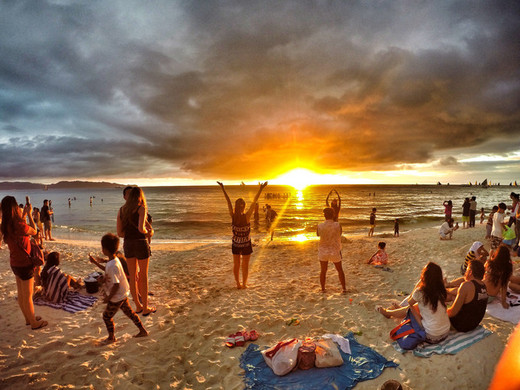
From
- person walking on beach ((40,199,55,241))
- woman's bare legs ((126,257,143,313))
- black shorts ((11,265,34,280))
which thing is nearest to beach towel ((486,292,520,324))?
woman's bare legs ((126,257,143,313))

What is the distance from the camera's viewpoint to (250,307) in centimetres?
718

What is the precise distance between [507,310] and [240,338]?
19.8 ft

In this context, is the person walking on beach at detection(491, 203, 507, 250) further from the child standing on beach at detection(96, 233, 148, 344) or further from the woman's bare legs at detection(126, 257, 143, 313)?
the child standing on beach at detection(96, 233, 148, 344)

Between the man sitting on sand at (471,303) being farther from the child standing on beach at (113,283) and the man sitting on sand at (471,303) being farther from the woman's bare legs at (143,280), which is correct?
the woman's bare legs at (143,280)

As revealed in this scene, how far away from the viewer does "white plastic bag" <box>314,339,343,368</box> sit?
4.63 metres

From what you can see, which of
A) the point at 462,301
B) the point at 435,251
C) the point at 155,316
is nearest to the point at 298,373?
the point at 462,301

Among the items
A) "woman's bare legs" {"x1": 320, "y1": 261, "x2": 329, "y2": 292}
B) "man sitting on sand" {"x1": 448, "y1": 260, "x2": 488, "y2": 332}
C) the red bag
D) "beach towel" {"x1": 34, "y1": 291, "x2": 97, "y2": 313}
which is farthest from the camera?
"woman's bare legs" {"x1": 320, "y1": 261, "x2": 329, "y2": 292}

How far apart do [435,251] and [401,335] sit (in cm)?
987

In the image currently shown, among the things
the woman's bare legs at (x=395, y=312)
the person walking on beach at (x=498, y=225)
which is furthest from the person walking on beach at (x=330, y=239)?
the person walking on beach at (x=498, y=225)

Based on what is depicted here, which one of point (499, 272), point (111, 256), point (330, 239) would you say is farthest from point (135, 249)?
point (499, 272)

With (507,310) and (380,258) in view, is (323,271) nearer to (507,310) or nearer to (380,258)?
(507,310)

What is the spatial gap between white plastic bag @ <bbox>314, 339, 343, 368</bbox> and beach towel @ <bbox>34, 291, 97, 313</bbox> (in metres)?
6.04

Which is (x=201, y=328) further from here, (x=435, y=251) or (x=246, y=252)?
(x=435, y=251)

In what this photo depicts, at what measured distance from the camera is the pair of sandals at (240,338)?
5.41 metres
